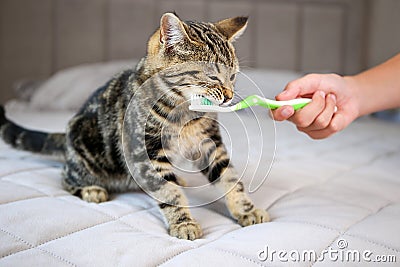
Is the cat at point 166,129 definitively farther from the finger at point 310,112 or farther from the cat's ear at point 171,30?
the finger at point 310,112

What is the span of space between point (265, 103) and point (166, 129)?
0.21 metres

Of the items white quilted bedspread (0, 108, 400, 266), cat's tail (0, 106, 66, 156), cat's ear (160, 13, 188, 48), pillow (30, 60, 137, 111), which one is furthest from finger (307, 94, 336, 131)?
pillow (30, 60, 137, 111)

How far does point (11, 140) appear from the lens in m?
1.31

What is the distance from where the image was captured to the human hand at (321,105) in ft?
3.35

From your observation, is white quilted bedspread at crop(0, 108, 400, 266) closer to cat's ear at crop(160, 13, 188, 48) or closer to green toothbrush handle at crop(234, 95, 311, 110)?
green toothbrush handle at crop(234, 95, 311, 110)

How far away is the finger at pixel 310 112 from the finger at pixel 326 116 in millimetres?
13

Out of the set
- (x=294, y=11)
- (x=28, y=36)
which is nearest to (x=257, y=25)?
(x=294, y=11)

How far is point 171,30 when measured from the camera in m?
0.90

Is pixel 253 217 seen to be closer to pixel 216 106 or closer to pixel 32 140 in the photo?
pixel 216 106

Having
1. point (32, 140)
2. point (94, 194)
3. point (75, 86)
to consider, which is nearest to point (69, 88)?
point (75, 86)

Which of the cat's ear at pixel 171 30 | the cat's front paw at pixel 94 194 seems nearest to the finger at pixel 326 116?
the cat's ear at pixel 171 30

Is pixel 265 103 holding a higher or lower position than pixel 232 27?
lower

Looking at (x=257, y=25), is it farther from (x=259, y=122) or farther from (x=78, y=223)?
(x=78, y=223)

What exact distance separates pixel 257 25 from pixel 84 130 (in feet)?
6.39
